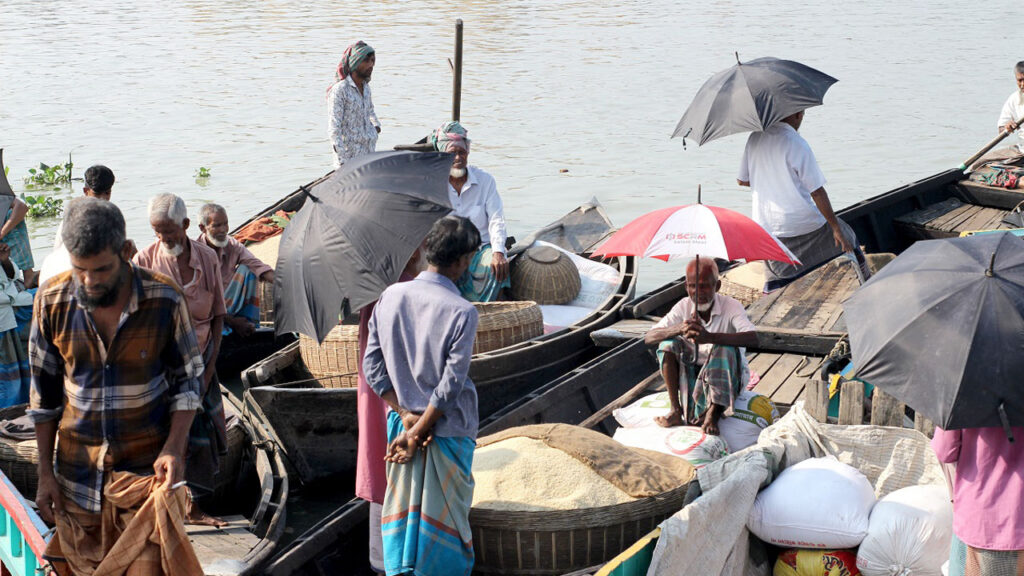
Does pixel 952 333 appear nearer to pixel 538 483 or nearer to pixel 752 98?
pixel 538 483

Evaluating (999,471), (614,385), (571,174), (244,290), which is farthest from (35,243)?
(999,471)

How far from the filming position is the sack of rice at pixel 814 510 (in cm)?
358

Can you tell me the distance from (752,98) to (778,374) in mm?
1524

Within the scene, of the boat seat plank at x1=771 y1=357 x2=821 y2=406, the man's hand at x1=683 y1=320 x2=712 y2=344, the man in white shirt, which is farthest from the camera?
the man in white shirt

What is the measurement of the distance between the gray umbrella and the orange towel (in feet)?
12.2

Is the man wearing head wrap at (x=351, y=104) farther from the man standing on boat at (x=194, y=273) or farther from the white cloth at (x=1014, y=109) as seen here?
the white cloth at (x=1014, y=109)

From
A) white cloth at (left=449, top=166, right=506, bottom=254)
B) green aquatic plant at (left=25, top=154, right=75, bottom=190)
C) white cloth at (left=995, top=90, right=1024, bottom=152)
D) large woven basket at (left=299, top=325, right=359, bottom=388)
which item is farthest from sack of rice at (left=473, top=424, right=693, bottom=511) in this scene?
green aquatic plant at (left=25, top=154, right=75, bottom=190)

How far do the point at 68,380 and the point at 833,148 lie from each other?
1505 cm

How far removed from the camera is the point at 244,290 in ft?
19.7

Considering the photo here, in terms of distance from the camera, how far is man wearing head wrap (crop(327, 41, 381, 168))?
773 cm

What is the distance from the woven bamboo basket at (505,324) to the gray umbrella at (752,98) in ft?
4.42

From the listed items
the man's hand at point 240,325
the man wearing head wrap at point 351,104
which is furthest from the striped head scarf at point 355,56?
the man's hand at point 240,325

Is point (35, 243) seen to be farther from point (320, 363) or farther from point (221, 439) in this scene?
point (221, 439)

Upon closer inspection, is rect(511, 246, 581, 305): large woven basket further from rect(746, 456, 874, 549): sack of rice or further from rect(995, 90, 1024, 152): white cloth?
rect(995, 90, 1024, 152): white cloth
